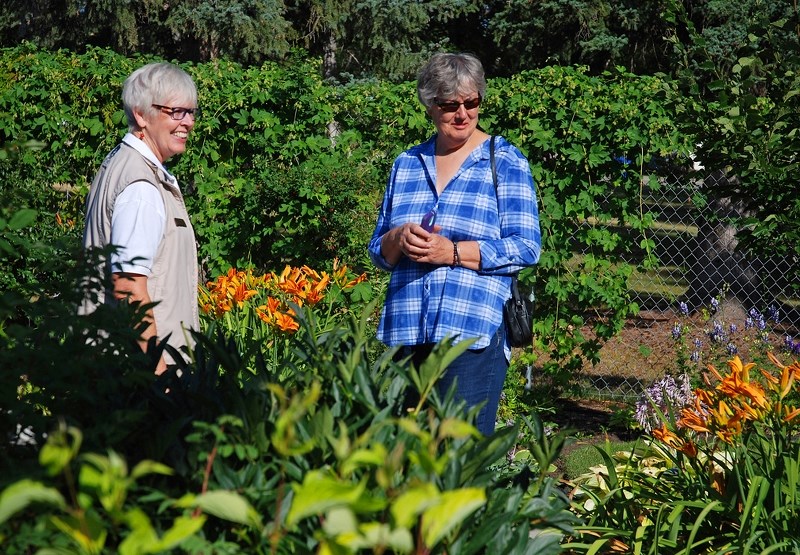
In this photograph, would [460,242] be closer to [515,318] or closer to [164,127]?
[515,318]

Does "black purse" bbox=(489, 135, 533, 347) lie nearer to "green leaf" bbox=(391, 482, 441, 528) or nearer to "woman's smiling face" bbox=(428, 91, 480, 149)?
"woman's smiling face" bbox=(428, 91, 480, 149)

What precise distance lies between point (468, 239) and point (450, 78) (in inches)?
19.8

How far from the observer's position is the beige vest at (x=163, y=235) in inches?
102

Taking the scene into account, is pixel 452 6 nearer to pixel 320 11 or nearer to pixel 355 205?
pixel 320 11

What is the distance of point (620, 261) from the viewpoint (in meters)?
5.88

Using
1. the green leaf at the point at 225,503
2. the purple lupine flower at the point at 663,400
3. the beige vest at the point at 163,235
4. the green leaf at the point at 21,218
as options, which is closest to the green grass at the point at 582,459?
the purple lupine flower at the point at 663,400

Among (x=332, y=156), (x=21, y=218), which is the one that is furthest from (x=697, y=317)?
(x=21, y=218)

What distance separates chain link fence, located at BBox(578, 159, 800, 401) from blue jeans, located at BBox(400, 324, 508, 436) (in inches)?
99.9

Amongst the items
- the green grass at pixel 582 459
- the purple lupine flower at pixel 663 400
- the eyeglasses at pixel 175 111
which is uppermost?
the eyeglasses at pixel 175 111

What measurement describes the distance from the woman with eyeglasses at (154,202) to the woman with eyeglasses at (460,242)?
617mm

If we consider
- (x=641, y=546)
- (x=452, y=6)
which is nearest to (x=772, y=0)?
(x=452, y=6)

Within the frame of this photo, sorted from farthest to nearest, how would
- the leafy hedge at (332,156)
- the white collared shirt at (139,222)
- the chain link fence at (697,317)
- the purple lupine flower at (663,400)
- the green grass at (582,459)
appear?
the leafy hedge at (332,156), the chain link fence at (697,317), the green grass at (582,459), the purple lupine flower at (663,400), the white collared shirt at (139,222)

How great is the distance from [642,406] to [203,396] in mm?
3530

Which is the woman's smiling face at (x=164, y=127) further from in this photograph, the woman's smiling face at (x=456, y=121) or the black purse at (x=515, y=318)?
the black purse at (x=515, y=318)
